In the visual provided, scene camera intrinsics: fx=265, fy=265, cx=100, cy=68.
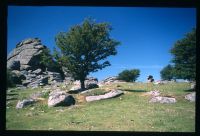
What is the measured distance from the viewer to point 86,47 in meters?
39.1

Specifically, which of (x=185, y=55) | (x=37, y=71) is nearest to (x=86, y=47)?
(x=185, y=55)

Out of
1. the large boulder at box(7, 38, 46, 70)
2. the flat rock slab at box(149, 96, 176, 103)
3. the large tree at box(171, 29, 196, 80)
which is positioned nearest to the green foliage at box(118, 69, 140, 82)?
the large boulder at box(7, 38, 46, 70)

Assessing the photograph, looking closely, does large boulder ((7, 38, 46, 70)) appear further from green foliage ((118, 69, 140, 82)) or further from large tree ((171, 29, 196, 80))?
large tree ((171, 29, 196, 80))

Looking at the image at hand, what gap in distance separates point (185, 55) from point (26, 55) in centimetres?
4317

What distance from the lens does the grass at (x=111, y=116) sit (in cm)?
1666

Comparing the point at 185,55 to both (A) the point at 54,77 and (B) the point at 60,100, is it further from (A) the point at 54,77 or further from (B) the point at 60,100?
(A) the point at 54,77

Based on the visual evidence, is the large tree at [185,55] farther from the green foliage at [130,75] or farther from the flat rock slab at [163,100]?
the green foliage at [130,75]

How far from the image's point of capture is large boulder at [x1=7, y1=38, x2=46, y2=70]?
64.6 metres

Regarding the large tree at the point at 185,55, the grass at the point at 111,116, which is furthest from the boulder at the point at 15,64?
the large tree at the point at 185,55

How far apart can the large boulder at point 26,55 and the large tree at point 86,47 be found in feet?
89.6

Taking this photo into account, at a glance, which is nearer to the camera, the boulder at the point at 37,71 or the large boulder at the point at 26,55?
the boulder at the point at 37,71

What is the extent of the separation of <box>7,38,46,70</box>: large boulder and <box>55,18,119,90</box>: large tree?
89.6 feet
